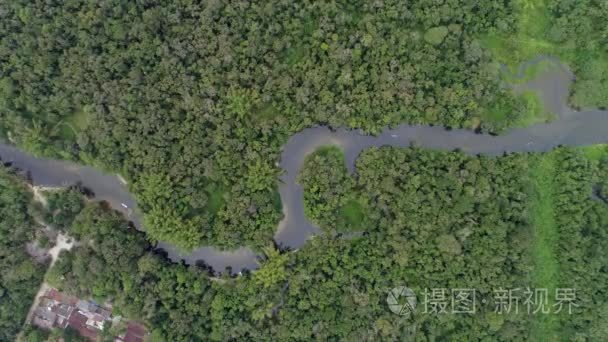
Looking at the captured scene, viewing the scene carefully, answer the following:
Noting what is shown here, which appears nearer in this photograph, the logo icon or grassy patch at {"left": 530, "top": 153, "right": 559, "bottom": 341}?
the logo icon

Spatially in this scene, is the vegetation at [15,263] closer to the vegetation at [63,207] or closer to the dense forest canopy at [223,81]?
the vegetation at [63,207]

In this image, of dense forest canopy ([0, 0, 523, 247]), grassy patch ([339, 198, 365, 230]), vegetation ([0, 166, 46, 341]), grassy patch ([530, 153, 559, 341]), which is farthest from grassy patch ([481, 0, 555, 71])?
vegetation ([0, 166, 46, 341])

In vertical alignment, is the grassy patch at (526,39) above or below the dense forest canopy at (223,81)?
above

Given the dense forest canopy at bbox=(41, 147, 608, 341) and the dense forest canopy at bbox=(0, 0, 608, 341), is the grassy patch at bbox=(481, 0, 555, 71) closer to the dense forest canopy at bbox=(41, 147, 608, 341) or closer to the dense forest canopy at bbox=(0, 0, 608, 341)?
the dense forest canopy at bbox=(0, 0, 608, 341)

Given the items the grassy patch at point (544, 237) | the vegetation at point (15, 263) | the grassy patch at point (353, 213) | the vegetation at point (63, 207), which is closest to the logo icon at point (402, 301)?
the grassy patch at point (353, 213)

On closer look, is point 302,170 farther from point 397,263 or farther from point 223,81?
point 397,263

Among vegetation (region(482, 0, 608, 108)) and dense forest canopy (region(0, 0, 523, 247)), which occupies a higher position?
vegetation (region(482, 0, 608, 108))
